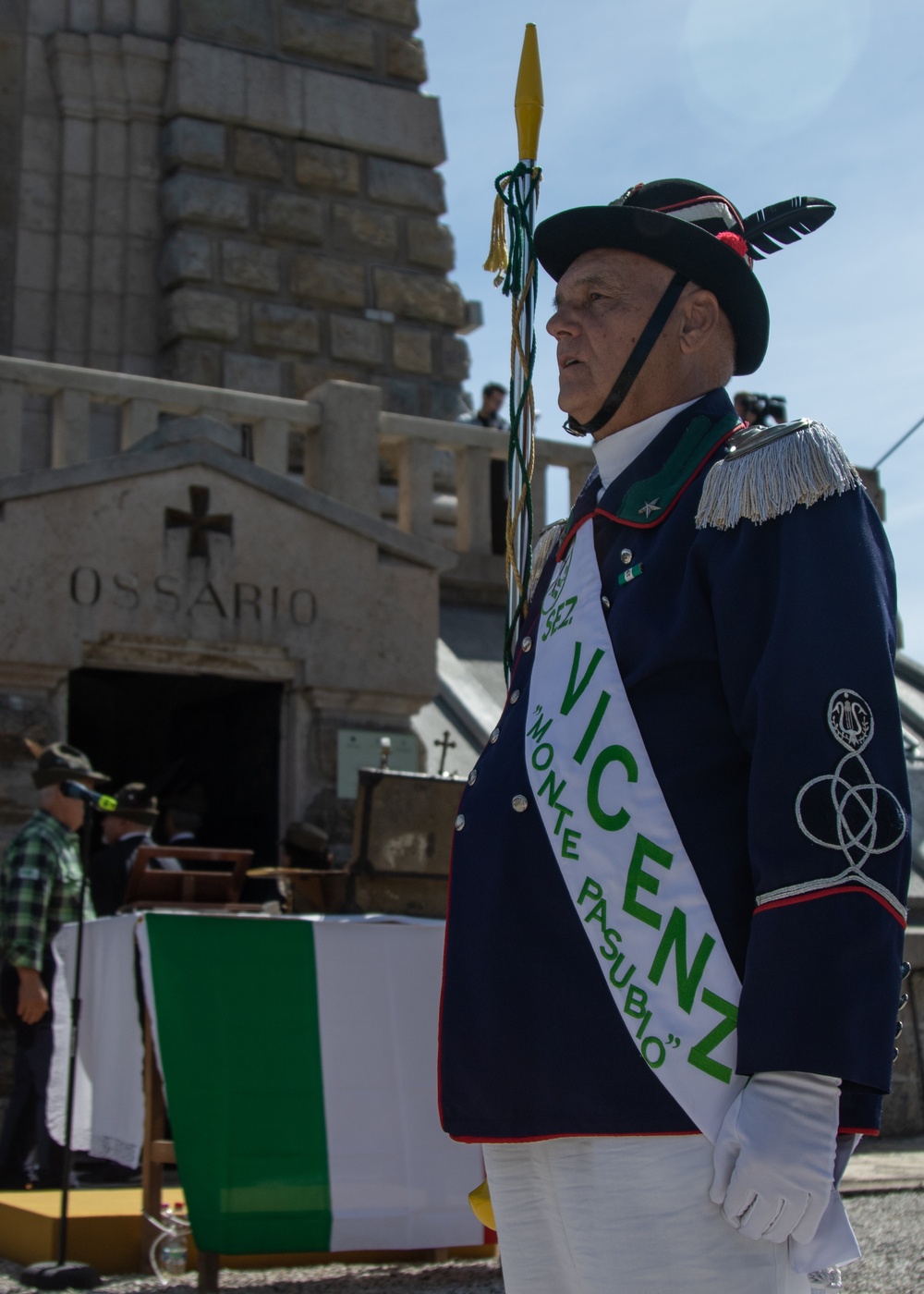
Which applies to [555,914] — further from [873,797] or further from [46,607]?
[46,607]

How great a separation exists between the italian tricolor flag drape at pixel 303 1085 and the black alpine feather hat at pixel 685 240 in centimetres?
277

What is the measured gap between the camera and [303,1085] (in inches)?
184

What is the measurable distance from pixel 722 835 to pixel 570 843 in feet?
0.66

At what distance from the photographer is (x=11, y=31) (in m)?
11.2

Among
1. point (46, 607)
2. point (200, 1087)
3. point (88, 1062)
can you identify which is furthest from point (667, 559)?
point (46, 607)

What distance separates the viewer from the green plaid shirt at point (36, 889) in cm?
625

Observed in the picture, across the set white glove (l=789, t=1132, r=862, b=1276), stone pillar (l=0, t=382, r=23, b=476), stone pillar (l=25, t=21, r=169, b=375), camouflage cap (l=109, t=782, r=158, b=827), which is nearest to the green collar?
white glove (l=789, t=1132, r=862, b=1276)

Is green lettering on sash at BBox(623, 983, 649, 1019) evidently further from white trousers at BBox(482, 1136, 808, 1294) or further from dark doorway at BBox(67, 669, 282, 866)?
dark doorway at BBox(67, 669, 282, 866)

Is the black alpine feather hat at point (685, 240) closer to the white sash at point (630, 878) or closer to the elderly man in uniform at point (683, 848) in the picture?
the elderly man in uniform at point (683, 848)

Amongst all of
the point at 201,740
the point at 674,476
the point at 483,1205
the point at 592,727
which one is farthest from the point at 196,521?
the point at 592,727

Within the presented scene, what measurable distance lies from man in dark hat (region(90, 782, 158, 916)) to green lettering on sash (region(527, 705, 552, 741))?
4830 millimetres

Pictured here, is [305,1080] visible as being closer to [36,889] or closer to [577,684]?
[36,889]

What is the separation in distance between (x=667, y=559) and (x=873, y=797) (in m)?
0.44

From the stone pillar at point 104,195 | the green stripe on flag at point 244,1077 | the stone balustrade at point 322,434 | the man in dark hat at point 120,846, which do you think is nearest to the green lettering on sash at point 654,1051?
the green stripe on flag at point 244,1077
